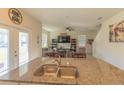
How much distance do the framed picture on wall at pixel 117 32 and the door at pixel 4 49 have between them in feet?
10.1

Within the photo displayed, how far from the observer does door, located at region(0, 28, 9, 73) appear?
3.22 m

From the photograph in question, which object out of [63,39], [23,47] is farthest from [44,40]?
[23,47]

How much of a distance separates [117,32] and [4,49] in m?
3.19

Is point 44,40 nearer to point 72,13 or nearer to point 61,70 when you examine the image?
point 72,13

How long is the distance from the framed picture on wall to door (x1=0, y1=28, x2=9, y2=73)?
308cm

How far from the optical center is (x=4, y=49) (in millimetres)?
3350

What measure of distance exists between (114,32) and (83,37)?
21.0 feet

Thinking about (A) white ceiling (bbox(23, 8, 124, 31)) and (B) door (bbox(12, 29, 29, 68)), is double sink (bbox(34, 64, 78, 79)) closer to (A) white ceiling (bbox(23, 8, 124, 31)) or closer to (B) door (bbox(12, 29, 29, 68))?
(B) door (bbox(12, 29, 29, 68))

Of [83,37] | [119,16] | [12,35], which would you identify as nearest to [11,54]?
[12,35]

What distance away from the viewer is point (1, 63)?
3203mm

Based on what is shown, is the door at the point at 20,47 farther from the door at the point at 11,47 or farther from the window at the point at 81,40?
the window at the point at 81,40

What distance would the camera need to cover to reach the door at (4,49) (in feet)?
10.6

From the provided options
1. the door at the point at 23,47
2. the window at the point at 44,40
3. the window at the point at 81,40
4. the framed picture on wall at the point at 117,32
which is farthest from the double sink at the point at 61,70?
the window at the point at 81,40
